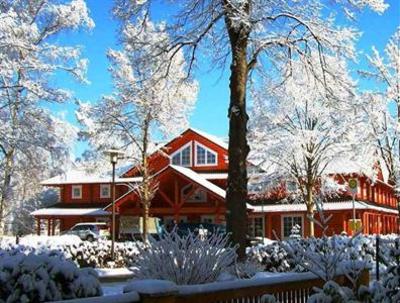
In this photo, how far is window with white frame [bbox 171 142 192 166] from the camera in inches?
1752

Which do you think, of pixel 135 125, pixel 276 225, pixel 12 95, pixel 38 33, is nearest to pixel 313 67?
pixel 12 95

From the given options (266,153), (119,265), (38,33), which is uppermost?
(38,33)

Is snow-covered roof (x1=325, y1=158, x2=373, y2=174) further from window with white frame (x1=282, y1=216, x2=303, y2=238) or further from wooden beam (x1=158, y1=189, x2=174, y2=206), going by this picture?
wooden beam (x1=158, y1=189, x2=174, y2=206)

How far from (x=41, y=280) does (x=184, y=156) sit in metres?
39.0

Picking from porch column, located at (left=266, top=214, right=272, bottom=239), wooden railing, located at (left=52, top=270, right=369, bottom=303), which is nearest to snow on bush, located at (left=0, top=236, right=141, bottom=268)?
wooden railing, located at (left=52, top=270, right=369, bottom=303)

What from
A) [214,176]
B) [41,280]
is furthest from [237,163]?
[214,176]

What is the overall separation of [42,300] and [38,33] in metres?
20.9

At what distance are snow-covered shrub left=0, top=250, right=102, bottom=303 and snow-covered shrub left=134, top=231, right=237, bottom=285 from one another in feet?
5.10

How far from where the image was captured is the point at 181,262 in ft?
25.6

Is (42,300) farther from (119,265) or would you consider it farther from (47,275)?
(119,265)

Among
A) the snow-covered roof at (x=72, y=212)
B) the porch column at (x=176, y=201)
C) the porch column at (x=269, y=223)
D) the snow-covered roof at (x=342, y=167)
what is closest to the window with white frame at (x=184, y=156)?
the porch column at (x=176, y=201)

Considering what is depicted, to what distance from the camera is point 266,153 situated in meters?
32.2

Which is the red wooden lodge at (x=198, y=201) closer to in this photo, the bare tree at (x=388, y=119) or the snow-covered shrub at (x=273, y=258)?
the bare tree at (x=388, y=119)

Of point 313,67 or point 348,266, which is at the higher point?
point 313,67
